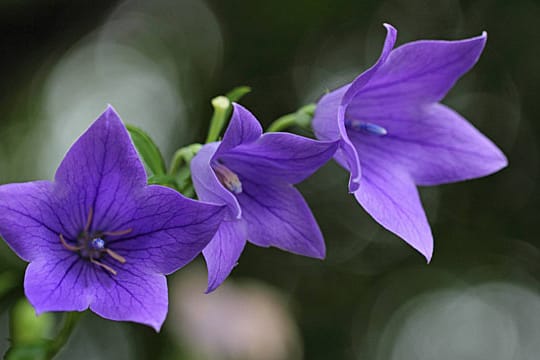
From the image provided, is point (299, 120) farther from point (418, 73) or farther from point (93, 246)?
point (93, 246)

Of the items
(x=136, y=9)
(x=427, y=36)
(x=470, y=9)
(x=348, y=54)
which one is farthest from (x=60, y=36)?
(x=470, y=9)

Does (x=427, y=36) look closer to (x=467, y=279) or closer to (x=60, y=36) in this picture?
(x=467, y=279)

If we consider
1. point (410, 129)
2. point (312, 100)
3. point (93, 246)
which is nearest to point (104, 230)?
point (93, 246)

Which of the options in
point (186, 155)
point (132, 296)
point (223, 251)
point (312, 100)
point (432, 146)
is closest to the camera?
point (132, 296)

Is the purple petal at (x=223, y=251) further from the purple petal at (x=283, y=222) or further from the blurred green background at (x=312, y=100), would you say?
the blurred green background at (x=312, y=100)

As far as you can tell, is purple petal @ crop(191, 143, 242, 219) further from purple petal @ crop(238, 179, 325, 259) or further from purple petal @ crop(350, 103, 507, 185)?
purple petal @ crop(350, 103, 507, 185)

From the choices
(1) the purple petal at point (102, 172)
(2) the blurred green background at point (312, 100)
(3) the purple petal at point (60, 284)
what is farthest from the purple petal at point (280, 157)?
(2) the blurred green background at point (312, 100)
